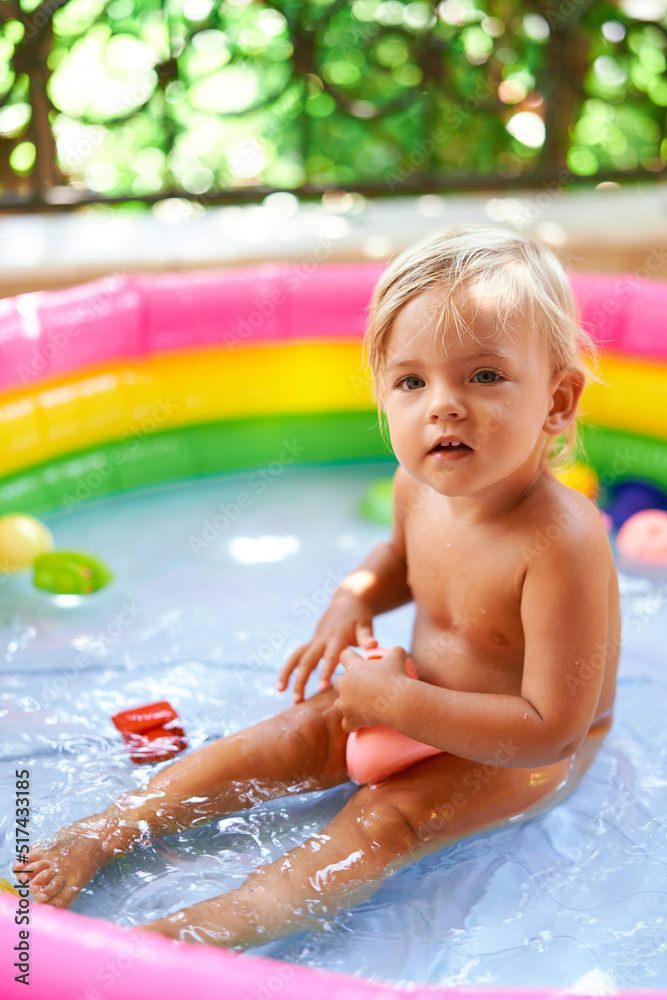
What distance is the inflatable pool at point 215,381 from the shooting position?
7.29 ft

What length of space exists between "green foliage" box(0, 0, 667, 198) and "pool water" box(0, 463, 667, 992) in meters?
1.71

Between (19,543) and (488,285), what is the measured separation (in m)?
1.23

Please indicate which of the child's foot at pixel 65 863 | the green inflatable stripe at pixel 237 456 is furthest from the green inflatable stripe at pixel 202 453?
the child's foot at pixel 65 863

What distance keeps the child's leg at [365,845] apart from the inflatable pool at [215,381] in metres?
1.18

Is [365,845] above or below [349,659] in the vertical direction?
below

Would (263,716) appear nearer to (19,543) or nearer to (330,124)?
(19,543)

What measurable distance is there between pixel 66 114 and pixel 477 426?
2859 millimetres

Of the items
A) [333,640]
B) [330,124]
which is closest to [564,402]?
[333,640]

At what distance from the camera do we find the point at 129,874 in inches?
50.1

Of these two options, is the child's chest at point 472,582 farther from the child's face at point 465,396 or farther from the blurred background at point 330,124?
the blurred background at point 330,124

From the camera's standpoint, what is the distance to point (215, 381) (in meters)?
2.48

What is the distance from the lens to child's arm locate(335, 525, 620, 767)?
46.4 inches

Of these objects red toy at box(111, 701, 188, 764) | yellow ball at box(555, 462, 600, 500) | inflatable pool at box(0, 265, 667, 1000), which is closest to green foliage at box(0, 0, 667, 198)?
inflatable pool at box(0, 265, 667, 1000)

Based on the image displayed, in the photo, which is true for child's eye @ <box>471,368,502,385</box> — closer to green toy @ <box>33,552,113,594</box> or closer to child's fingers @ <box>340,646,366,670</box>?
child's fingers @ <box>340,646,366,670</box>
